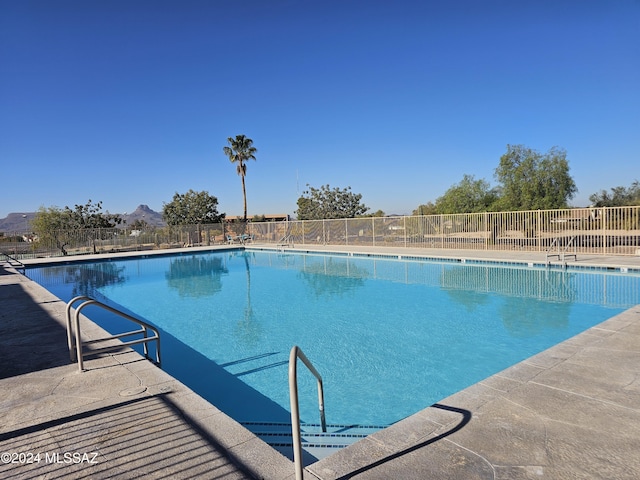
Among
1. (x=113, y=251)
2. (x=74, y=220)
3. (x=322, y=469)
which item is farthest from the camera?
(x=74, y=220)

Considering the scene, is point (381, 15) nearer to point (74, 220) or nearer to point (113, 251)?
point (113, 251)

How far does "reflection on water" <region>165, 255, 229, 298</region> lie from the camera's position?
12.1 m

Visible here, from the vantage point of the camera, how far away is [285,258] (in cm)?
2020

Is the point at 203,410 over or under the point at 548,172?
under

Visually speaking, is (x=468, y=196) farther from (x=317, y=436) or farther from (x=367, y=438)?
(x=367, y=438)

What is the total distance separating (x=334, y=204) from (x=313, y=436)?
102 ft

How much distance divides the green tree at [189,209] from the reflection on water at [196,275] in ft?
29.6

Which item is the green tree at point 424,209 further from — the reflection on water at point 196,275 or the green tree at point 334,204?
the reflection on water at point 196,275

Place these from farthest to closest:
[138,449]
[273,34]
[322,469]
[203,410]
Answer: [273,34] < [203,410] < [138,449] < [322,469]

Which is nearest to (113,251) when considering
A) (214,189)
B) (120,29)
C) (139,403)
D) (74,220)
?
(74,220)

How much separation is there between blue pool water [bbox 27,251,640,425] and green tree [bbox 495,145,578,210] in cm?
1014

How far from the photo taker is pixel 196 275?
15516 millimetres

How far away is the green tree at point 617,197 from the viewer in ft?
84.7

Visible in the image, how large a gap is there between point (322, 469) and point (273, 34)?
17.7 meters
